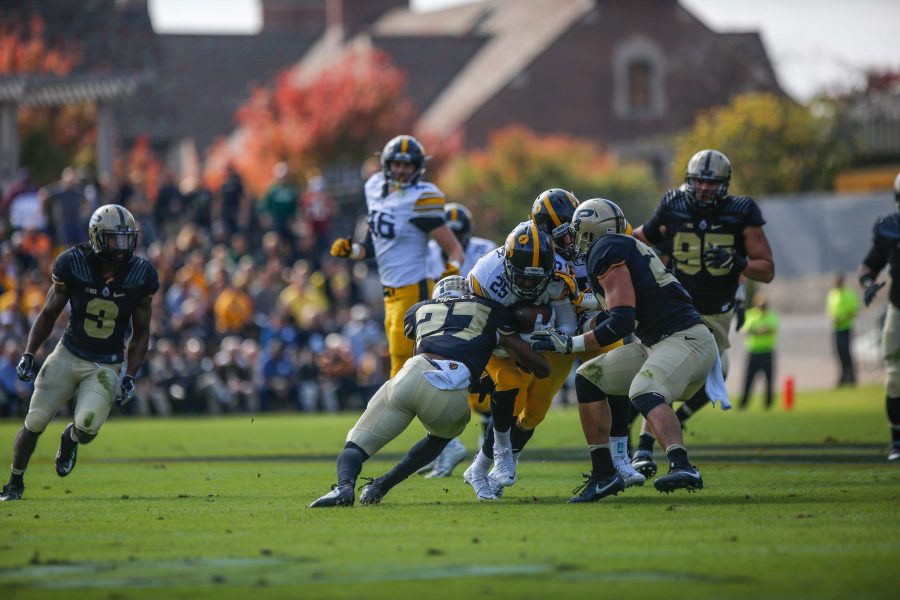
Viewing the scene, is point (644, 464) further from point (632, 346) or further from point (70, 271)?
point (70, 271)

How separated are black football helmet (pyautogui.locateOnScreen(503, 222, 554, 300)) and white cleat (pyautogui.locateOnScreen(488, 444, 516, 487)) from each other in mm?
1188

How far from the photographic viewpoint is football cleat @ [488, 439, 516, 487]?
10.1 meters

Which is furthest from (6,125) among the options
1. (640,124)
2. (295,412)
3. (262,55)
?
(262,55)

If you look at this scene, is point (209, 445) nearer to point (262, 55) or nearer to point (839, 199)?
point (839, 199)

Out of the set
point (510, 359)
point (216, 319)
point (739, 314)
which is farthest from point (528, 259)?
point (216, 319)

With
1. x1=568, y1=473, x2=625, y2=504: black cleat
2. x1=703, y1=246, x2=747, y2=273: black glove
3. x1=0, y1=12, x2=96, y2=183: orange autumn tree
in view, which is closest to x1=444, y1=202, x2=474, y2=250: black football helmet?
x1=703, y1=246, x2=747, y2=273: black glove

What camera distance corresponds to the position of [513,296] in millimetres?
9602

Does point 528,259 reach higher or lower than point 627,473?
higher

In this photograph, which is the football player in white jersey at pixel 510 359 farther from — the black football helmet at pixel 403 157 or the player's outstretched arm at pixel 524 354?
the black football helmet at pixel 403 157

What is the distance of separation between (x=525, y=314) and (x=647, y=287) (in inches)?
30.6

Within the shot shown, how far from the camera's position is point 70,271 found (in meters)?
10.9

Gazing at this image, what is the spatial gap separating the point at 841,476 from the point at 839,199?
2361 cm

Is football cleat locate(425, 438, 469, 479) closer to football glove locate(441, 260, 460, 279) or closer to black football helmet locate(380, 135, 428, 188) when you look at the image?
football glove locate(441, 260, 460, 279)

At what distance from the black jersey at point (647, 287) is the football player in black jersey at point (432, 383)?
2.19 feet
